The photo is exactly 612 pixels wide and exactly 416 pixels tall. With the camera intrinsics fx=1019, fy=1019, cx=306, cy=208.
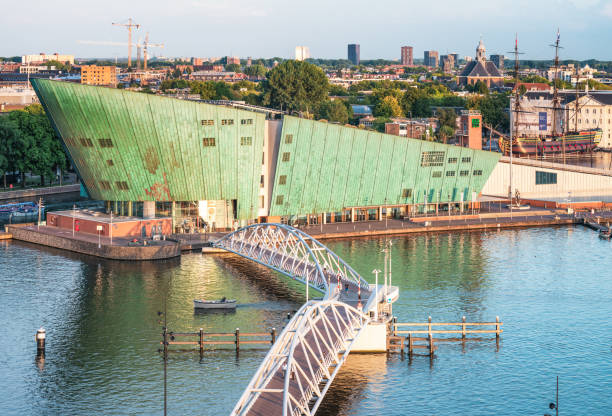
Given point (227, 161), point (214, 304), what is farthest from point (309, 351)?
point (227, 161)

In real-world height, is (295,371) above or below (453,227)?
below

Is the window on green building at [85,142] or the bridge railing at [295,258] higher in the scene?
the window on green building at [85,142]

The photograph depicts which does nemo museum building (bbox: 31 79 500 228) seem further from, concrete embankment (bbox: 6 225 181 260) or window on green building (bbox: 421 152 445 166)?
concrete embankment (bbox: 6 225 181 260)

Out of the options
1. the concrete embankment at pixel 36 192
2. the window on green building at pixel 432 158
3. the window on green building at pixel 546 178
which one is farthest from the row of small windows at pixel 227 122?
the concrete embankment at pixel 36 192

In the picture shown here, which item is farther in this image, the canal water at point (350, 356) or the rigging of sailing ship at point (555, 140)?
the rigging of sailing ship at point (555, 140)

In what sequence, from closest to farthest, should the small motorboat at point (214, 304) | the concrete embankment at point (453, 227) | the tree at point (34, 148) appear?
the small motorboat at point (214, 304) < the concrete embankment at point (453, 227) < the tree at point (34, 148)

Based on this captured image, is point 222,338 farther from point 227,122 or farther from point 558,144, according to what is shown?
point 558,144

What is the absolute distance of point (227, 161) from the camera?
101375 mm

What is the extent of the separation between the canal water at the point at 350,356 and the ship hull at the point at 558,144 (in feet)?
246

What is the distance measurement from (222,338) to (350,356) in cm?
945

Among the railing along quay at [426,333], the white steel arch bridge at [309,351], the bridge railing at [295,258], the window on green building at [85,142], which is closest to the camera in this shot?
the white steel arch bridge at [309,351]

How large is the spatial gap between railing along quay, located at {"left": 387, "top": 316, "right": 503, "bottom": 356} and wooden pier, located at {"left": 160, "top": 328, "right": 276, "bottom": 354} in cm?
775

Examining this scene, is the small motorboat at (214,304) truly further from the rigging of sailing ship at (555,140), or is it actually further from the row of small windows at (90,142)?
the rigging of sailing ship at (555,140)

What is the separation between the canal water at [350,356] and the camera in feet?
185
